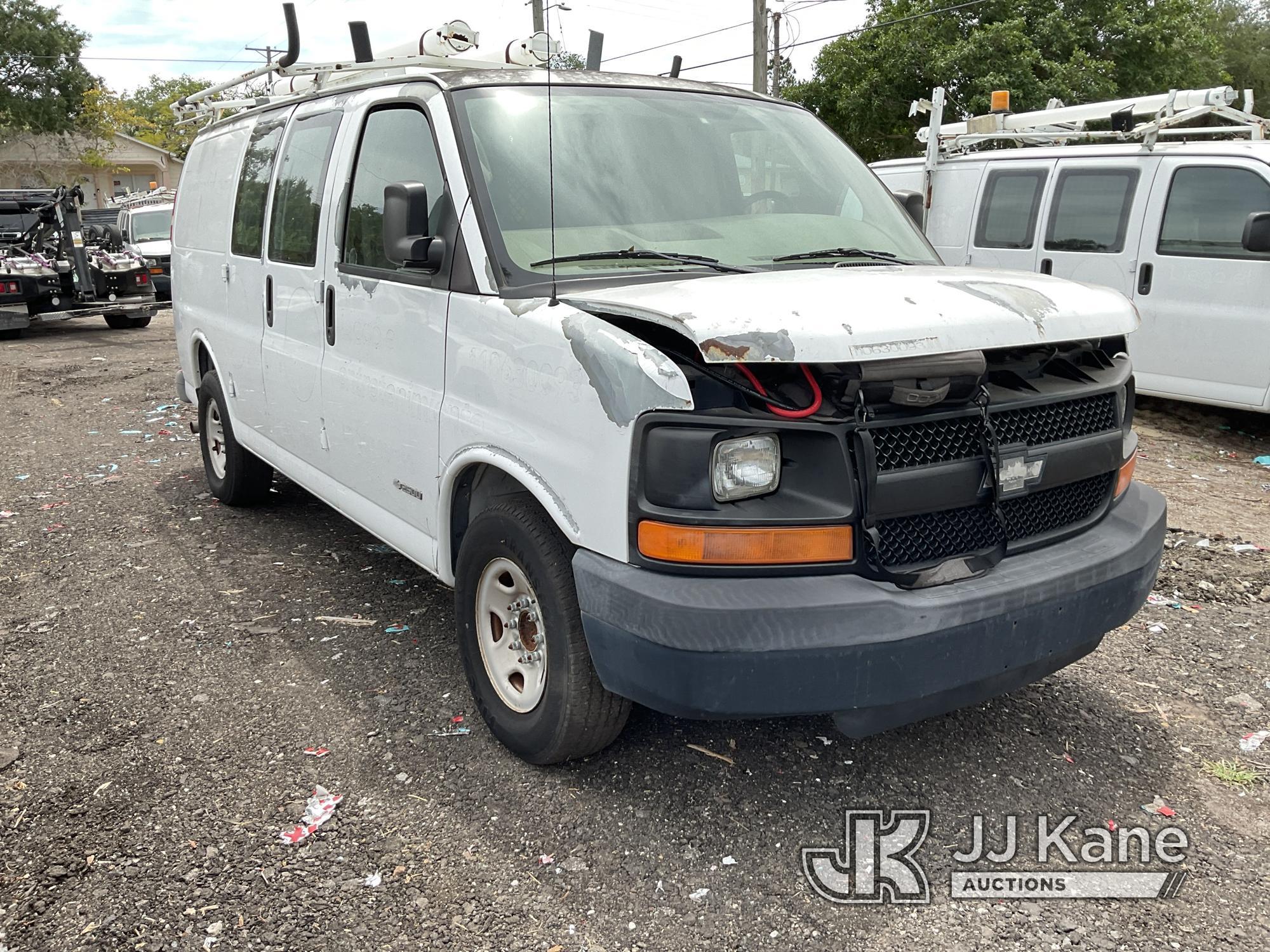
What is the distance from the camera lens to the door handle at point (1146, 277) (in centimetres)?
816

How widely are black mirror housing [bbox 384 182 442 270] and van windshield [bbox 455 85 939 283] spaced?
0.21 m

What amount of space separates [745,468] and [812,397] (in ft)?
0.80

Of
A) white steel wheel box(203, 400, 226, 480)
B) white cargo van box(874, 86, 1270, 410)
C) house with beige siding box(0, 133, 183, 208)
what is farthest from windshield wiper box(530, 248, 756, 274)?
house with beige siding box(0, 133, 183, 208)

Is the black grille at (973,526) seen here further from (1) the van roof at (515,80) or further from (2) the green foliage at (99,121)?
(2) the green foliage at (99,121)

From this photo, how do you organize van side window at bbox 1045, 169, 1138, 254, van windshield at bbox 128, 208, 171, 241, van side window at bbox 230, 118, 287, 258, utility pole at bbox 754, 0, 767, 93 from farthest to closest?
utility pole at bbox 754, 0, 767, 93, van windshield at bbox 128, 208, 171, 241, van side window at bbox 1045, 169, 1138, 254, van side window at bbox 230, 118, 287, 258

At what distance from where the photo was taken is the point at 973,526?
9.45ft

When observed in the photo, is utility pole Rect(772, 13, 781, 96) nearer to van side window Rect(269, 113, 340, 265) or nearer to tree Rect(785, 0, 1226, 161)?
tree Rect(785, 0, 1226, 161)

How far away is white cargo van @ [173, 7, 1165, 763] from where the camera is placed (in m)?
2.62

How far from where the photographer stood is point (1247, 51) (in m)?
41.6

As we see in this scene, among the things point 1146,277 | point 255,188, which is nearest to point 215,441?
point 255,188

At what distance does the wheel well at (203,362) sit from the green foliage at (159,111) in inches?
1590

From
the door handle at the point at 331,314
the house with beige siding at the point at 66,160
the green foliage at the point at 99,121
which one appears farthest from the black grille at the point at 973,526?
the green foliage at the point at 99,121

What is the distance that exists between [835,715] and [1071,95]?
24.0 m
